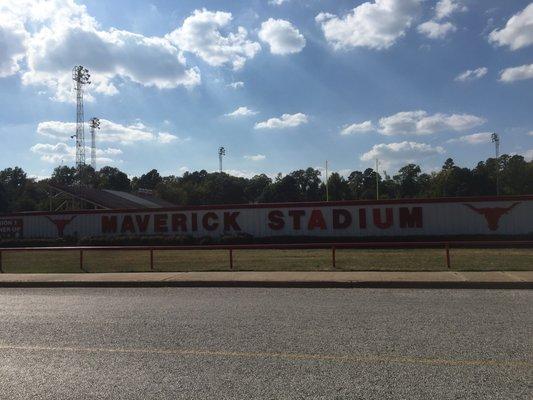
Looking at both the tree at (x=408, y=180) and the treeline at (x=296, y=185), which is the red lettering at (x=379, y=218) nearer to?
the treeline at (x=296, y=185)

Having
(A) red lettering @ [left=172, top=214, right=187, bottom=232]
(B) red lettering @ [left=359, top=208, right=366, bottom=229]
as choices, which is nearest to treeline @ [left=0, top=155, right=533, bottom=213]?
(A) red lettering @ [left=172, top=214, right=187, bottom=232]

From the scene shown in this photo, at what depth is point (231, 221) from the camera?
37.2 meters

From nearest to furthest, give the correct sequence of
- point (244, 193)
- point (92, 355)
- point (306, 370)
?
point (306, 370)
point (92, 355)
point (244, 193)

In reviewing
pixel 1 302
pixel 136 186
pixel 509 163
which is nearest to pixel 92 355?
pixel 1 302

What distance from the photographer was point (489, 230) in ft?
107

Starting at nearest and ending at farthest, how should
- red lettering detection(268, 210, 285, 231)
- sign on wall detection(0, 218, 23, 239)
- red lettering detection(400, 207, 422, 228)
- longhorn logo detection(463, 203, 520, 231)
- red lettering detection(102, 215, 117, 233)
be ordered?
longhorn logo detection(463, 203, 520, 231)
red lettering detection(400, 207, 422, 228)
red lettering detection(268, 210, 285, 231)
red lettering detection(102, 215, 117, 233)
sign on wall detection(0, 218, 23, 239)

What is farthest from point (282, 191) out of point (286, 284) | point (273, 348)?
point (273, 348)

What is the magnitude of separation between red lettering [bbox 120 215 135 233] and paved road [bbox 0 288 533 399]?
28042 mm

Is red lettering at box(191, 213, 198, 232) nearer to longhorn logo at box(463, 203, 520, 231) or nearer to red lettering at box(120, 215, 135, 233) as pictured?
red lettering at box(120, 215, 135, 233)

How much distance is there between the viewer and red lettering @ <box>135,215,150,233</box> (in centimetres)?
3925

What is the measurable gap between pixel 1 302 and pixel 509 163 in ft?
421

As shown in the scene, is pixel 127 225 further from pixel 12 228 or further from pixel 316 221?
pixel 316 221

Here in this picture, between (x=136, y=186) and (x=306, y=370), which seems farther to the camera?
(x=136, y=186)

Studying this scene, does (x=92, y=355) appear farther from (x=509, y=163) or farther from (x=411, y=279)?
(x=509, y=163)
